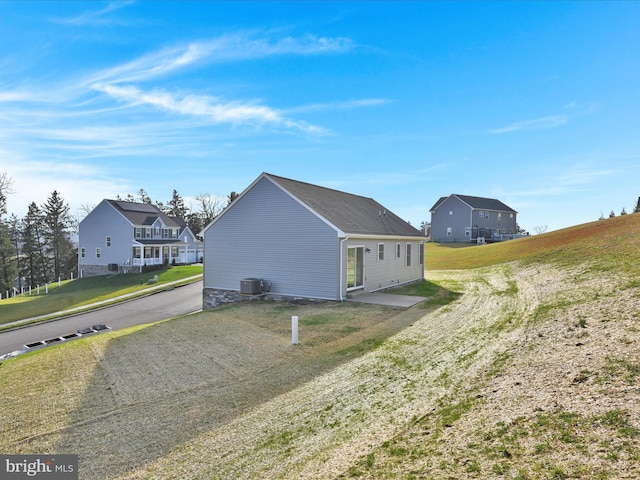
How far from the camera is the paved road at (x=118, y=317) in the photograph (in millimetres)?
17352

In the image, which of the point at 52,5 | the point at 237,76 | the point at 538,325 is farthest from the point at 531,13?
the point at 52,5

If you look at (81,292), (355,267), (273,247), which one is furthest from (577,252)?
(81,292)

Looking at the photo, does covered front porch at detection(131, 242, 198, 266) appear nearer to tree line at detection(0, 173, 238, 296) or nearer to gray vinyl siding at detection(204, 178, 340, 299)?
tree line at detection(0, 173, 238, 296)

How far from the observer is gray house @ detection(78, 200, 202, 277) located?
1649 inches

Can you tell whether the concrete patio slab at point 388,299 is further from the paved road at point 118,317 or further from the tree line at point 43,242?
the tree line at point 43,242

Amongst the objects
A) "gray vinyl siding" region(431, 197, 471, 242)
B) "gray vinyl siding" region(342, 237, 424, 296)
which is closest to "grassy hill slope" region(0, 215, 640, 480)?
"gray vinyl siding" region(342, 237, 424, 296)

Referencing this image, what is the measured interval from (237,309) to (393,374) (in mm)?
9752

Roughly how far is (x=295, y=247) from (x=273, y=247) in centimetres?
126

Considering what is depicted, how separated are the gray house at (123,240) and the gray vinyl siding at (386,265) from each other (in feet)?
104

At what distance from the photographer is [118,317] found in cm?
2058

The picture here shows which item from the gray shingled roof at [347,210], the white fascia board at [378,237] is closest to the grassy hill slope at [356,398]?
the white fascia board at [378,237]

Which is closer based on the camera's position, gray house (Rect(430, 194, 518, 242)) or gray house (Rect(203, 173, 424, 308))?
gray house (Rect(203, 173, 424, 308))

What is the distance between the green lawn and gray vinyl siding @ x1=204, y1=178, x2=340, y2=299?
49.4ft

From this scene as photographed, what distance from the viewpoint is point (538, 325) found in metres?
9.13
